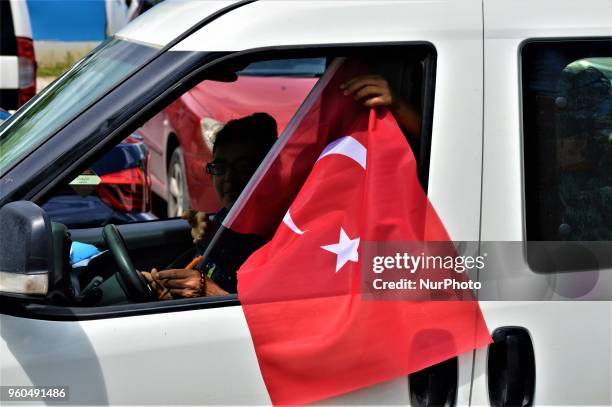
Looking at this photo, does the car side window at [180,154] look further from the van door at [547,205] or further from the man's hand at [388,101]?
the van door at [547,205]

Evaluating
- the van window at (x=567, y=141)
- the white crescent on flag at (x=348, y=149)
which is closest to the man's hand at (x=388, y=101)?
the white crescent on flag at (x=348, y=149)

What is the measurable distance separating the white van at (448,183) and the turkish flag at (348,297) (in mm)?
40

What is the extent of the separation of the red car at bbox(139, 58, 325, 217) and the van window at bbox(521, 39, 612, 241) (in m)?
2.30

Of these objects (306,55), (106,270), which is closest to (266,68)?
(106,270)

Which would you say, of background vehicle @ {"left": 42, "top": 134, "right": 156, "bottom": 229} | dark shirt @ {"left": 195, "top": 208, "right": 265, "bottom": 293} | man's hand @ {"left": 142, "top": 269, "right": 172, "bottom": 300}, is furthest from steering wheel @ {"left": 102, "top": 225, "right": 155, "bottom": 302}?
background vehicle @ {"left": 42, "top": 134, "right": 156, "bottom": 229}

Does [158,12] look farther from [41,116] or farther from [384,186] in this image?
[384,186]

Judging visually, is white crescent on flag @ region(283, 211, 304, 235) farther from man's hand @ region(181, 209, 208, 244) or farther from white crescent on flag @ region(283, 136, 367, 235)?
man's hand @ region(181, 209, 208, 244)

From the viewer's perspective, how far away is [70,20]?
10438mm

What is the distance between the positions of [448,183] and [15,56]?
6.10 meters

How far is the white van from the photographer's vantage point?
228 cm

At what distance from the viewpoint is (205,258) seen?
279 centimetres

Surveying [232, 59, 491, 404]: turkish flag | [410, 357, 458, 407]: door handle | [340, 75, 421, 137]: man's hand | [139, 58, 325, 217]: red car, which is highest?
[139, 58, 325, 217]: red car

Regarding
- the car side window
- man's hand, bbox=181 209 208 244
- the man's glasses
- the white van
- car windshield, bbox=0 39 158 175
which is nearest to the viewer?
the white van

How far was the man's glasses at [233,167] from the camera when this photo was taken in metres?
3.07
